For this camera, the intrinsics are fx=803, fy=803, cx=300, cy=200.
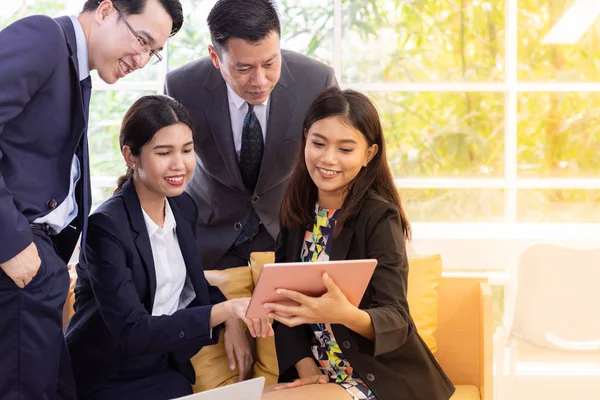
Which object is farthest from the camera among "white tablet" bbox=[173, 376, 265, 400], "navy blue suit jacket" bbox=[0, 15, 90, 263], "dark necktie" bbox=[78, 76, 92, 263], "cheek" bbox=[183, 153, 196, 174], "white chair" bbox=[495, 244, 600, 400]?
"white chair" bbox=[495, 244, 600, 400]

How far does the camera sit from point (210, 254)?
8.82 ft

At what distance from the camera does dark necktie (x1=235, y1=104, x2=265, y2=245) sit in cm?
265

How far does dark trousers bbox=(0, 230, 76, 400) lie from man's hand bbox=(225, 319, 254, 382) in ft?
1.96

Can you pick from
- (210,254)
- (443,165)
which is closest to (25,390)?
(210,254)

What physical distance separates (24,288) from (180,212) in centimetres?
64

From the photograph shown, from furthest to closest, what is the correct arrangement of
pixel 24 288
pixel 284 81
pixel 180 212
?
pixel 284 81 < pixel 180 212 < pixel 24 288

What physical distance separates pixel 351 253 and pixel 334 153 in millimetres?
267

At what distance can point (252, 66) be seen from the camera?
7.72 feet

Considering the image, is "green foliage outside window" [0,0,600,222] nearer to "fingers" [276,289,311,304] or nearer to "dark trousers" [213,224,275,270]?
"dark trousers" [213,224,275,270]

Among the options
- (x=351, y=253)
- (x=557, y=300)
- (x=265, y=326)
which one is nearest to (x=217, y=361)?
(x=265, y=326)

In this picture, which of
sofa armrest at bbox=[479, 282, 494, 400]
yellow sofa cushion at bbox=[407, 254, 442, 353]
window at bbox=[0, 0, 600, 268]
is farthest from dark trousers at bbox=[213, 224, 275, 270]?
window at bbox=[0, 0, 600, 268]

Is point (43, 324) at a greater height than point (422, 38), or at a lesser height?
lesser

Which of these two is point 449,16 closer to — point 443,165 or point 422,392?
point 443,165

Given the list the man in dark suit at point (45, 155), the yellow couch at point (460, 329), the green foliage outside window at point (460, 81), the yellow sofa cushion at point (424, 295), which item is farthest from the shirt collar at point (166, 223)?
the green foliage outside window at point (460, 81)
